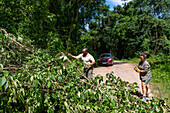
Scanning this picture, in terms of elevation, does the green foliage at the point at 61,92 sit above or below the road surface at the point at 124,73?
above

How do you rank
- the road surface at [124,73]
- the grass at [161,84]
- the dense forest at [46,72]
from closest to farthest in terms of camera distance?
1. the dense forest at [46,72]
2. the grass at [161,84]
3. the road surface at [124,73]

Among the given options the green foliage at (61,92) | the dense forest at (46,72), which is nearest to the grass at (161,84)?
the green foliage at (61,92)

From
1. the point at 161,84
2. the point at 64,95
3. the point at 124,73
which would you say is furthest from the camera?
the point at 124,73

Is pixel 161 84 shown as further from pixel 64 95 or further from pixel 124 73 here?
pixel 64 95

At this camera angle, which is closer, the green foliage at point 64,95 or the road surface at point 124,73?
the green foliage at point 64,95

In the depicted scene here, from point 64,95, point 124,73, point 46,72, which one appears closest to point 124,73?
point 124,73

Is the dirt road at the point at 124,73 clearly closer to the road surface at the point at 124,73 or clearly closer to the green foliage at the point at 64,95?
the road surface at the point at 124,73

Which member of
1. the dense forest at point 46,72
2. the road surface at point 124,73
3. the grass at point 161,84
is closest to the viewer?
the dense forest at point 46,72

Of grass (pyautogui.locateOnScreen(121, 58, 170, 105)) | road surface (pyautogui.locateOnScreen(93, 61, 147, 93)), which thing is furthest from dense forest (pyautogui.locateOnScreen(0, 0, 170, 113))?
road surface (pyautogui.locateOnScreen(93, 61, 147, 93))

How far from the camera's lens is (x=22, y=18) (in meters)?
4.80

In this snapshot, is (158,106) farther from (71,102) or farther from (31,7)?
(31,7)

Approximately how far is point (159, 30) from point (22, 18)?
69.2ft

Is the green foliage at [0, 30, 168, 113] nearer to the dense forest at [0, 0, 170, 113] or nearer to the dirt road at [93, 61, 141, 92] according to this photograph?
the dense forest at [0, 0, 170, 113]

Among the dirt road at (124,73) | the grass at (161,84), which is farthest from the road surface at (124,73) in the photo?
the grass at (161,84)
